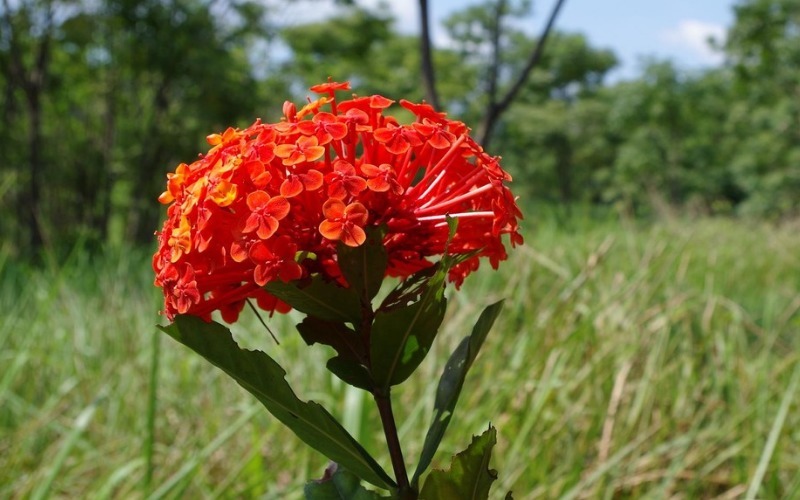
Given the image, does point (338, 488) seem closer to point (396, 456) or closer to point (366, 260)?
point (396, 456)

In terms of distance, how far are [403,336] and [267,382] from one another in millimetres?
145

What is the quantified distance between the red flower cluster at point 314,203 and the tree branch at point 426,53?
3.06 m

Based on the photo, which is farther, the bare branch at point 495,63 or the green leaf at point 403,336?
the bare branch at point 495,63

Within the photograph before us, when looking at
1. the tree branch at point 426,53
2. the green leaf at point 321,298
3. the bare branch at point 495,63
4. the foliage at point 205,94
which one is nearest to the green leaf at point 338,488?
the green leaf at point 321,298

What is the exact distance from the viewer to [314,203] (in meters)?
0.84

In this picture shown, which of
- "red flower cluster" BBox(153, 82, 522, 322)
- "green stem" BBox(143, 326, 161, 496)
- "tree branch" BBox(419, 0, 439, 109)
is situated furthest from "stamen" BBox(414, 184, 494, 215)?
"tree branch" BBox(419, 0, 439, 109)

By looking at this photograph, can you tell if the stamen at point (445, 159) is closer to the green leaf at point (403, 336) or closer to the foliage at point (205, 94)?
the green leaf at point (403, 336)

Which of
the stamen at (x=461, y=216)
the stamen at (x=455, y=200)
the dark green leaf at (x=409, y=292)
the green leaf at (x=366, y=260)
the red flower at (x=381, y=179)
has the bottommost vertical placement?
the dark green leaf at (x=409, y=292)

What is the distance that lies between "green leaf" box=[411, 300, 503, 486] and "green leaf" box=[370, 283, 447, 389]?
46mm

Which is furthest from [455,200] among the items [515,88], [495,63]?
[495,63]

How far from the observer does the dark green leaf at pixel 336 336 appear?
0.87m

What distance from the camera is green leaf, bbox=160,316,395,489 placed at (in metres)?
0.82

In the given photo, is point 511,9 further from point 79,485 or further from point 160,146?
point 79,485

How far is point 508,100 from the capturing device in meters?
4.18
